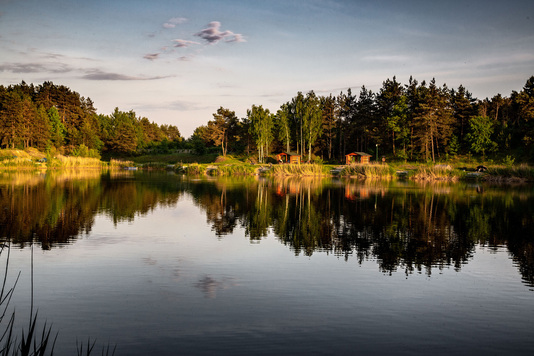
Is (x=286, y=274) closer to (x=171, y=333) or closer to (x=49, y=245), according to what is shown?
(x=171, y=333)

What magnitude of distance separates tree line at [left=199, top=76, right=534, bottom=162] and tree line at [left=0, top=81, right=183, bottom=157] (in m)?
27.1

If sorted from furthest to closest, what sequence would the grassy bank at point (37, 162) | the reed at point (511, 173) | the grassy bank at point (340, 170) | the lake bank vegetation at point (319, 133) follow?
the lake bank vegetation at point (319, 133)
the grassy bank at point (37, 162)
the grassy bank at point (340, 170)
the reed at point (511, 173)

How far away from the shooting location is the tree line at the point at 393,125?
8919cm

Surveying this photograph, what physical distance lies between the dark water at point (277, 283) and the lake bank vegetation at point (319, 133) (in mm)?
48509

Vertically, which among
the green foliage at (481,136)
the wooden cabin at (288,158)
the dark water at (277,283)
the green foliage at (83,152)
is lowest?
the dark water at (277,283)

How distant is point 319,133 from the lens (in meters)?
102

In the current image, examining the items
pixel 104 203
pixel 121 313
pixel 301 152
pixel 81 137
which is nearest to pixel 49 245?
pixel 121 313

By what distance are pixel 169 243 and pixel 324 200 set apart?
57.9ft

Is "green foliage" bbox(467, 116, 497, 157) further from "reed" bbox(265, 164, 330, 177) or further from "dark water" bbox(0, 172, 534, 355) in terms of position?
"dark water" bbox(0, 172, 534, 355)

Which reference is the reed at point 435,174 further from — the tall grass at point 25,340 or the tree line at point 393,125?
the tall grass at point 25,340

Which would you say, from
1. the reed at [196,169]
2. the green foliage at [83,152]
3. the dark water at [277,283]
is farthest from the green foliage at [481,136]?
the green foliage at [83,152]

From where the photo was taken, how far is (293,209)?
26.0 m

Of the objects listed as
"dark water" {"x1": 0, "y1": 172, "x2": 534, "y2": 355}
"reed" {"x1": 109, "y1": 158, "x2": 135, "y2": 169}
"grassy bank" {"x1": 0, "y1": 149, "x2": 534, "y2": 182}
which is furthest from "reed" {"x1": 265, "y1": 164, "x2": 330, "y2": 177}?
"reed" {"x1": 109, "y1": 158, "x2": 135, "y2": 169}

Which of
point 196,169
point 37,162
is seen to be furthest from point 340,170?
point 37,162
